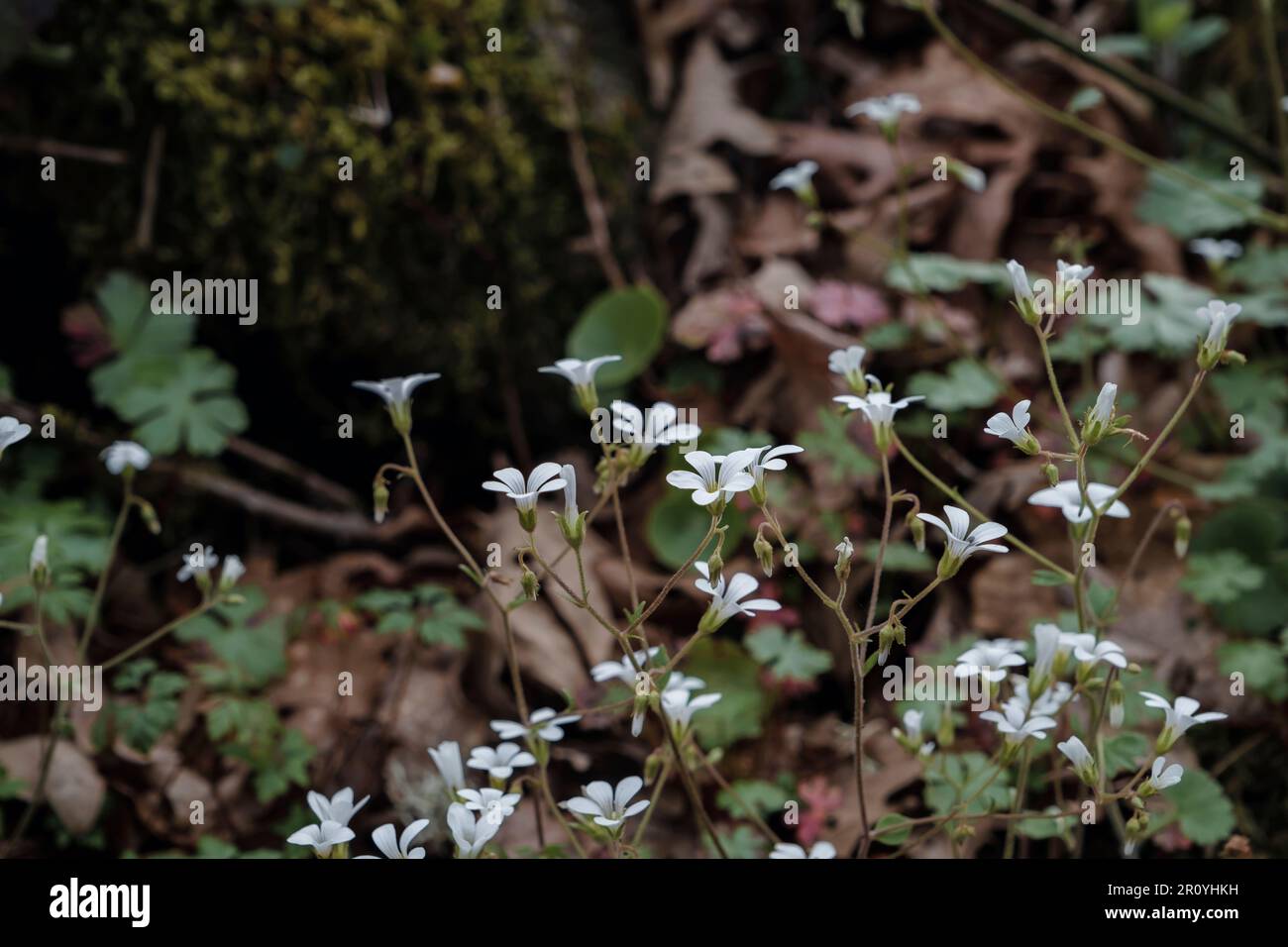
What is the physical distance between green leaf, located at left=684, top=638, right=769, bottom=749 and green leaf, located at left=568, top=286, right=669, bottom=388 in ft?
2.63

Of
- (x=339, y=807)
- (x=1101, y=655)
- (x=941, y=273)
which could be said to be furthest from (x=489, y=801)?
(x=941, y=273)

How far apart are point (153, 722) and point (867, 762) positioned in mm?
1313

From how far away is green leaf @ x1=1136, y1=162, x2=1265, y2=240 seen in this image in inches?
97.6

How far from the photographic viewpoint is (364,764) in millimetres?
2012

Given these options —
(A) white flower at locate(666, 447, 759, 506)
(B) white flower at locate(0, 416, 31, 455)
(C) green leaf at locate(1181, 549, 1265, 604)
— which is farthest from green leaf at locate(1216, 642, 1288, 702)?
(B) white flower at locate(0, 416, 31, 455)

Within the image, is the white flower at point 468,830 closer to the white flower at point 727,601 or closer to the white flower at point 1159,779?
the white flower at point 727,601

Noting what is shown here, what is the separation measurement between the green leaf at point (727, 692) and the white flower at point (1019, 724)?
0.75 meters

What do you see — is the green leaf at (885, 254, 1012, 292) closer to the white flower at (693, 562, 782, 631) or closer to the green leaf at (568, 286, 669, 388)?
the green leaf at (568, 286, 669, 388)

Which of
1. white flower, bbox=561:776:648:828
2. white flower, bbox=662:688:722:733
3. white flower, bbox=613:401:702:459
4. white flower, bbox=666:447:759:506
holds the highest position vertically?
white flower, bbox=613:401:702:459

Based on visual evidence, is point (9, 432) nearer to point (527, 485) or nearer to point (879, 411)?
point (527, 485)

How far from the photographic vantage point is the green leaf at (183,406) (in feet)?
7.25
